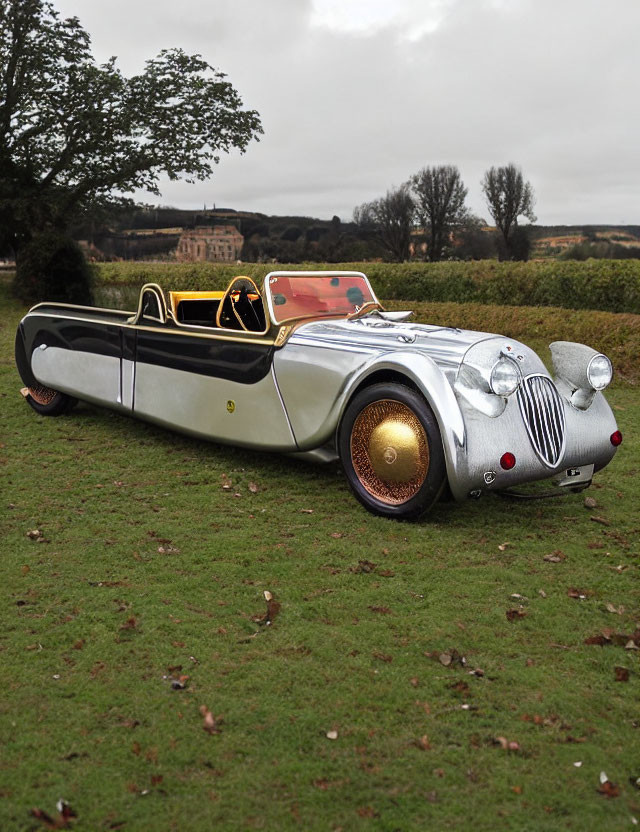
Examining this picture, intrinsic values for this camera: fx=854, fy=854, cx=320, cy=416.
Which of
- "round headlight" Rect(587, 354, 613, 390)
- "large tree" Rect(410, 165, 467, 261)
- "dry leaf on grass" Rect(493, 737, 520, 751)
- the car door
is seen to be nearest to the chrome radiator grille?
→ "round headlight" Rect(587, 354, 613, 390)

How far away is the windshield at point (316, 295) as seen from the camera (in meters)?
7.12

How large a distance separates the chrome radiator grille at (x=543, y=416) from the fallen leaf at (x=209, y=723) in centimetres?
307

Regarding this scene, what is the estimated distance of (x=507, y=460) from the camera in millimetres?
5477

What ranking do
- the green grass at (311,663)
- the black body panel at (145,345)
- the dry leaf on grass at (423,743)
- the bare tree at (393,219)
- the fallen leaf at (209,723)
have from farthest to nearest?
the bare tree at (393,219), the black body panel at (145,345), the fallen leaf at (209,723), the dry leaf on grass at (423,743), the green grass at (311,663)

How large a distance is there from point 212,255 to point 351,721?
21.5 metres

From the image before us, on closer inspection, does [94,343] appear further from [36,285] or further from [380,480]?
[36,285]

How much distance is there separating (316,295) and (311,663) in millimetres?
4113

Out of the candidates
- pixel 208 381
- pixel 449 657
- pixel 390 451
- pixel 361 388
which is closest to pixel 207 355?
pixel 208 381

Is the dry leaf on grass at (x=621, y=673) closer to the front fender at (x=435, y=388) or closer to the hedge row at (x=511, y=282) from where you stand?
the front fender at (x=435, y=388)

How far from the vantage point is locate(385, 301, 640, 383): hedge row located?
44.3ft

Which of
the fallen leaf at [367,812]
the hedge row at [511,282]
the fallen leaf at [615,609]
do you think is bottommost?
the fallen leaf at [367,812]

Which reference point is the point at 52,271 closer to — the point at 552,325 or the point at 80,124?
the point at 80,124

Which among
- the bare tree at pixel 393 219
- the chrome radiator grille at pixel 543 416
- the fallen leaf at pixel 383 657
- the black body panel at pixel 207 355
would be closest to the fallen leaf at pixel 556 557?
the chrome radiator grille at pixel 543 416

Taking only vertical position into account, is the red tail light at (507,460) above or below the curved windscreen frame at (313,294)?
below
